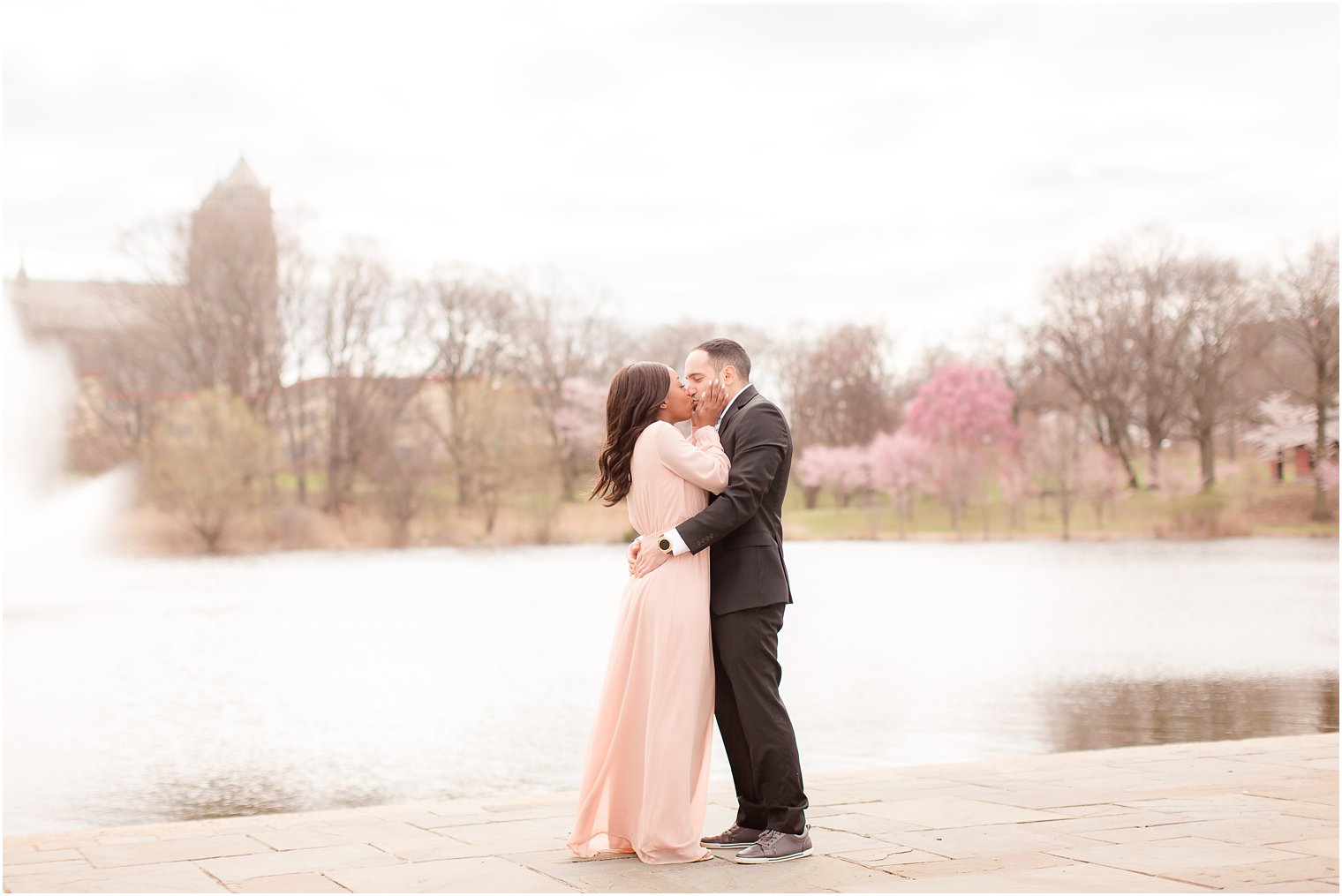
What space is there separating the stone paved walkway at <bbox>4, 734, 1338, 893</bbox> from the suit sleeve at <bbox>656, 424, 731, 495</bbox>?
4.45 feet

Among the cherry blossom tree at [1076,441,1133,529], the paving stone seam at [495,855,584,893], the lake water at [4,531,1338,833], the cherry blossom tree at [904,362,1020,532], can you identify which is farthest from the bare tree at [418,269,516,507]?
the paving stone seam at [495,855,584,893]

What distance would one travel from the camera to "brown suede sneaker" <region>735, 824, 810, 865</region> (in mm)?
4852

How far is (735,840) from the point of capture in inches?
205

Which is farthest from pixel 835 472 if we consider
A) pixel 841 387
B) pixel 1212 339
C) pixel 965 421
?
pixel 1212 339

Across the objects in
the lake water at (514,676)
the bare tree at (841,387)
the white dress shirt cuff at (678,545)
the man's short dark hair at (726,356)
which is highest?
the bare tree at (841,387)

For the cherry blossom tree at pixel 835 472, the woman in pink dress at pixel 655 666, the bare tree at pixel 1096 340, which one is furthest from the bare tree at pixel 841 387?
the woman in pink dress at pixel 655 666

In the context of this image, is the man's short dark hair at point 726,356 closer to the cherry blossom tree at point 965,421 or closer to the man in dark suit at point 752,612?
the man in dark suit at point 752,612

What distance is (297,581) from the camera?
3100 centimetres

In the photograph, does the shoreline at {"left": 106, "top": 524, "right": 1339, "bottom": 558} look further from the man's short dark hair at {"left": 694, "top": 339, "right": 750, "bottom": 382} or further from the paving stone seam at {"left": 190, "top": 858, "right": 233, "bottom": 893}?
the man's short dark hair at {"left": 694, "top": 339, "right": 750, "bottom": 382}

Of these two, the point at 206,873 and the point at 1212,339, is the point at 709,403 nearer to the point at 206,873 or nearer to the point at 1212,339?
the point at 206,873

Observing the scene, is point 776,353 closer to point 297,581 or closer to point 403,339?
point 403,339

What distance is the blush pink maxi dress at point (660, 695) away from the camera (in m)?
4.91

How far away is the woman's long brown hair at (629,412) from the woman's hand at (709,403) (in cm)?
17

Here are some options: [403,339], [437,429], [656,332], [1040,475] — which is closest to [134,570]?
[437,429]
